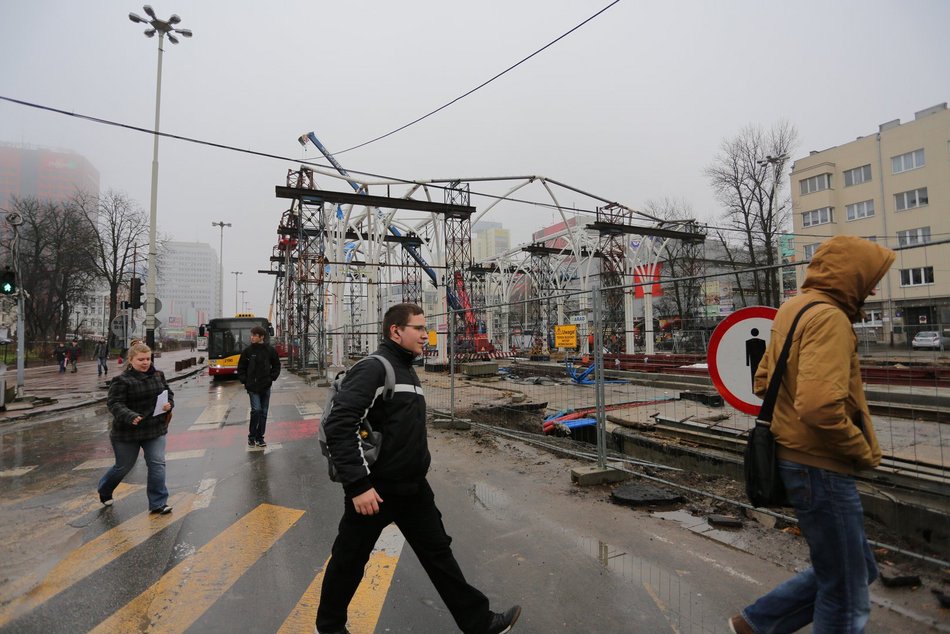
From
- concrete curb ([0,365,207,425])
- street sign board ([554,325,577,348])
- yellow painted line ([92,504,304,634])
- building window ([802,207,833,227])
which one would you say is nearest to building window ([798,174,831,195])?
building window ([802,207,833,227])

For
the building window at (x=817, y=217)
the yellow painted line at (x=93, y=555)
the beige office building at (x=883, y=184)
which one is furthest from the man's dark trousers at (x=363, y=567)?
the building window at (x=817, y=217)

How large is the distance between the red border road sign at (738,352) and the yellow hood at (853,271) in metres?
1.95

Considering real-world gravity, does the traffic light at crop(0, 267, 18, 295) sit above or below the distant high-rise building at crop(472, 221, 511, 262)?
below

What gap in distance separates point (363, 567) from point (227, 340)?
23.0 metres

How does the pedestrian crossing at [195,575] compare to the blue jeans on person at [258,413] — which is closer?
the pedestrian crossing at [195,575]

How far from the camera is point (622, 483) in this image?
214 inches

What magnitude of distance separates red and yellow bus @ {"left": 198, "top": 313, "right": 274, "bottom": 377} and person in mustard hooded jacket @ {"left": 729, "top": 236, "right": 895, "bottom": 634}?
2243cm

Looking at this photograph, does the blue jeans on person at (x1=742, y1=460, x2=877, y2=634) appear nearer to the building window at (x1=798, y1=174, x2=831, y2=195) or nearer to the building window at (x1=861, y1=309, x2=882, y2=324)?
the building window at (x1=861, y1=309, x2=882, y2=324)

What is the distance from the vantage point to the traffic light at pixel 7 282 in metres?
13.5

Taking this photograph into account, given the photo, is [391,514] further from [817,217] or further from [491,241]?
[491,241]

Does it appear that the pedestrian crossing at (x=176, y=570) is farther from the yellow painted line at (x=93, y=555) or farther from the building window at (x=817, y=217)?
the building window at (x=817, y=217)

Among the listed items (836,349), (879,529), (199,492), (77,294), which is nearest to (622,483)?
(879,529)

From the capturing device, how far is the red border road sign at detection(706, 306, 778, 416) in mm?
4051

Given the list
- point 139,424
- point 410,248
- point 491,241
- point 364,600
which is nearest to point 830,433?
point 364,600
